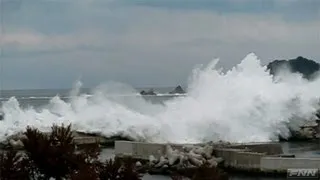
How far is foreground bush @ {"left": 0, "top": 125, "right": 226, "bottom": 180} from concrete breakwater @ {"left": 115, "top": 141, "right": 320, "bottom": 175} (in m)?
15.2

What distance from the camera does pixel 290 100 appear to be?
59469 millimetres

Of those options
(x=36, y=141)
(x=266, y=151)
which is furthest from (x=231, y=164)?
(x=36, y=141)

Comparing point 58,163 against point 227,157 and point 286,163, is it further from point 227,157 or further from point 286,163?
point 227,157

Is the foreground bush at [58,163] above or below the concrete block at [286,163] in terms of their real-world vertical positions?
below

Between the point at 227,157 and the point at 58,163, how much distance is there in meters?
20.8

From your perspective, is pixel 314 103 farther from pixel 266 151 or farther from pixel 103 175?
pixel 103 175

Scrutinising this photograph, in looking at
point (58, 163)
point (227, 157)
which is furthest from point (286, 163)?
point (58, 163)

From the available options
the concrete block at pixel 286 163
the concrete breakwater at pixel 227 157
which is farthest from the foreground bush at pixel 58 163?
the concrete block at pixel 286 163

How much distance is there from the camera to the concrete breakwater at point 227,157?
31484 mm

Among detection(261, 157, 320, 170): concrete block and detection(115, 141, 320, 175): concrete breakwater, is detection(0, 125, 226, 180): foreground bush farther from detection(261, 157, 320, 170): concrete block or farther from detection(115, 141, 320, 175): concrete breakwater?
detection(261, 157, 320, 170): concrete block

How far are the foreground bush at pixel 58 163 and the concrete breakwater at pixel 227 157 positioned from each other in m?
15.2

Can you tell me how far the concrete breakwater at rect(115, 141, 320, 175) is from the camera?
31.5 metres

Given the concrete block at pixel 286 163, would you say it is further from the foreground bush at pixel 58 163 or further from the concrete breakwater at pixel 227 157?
the foreground bush at pixel 58 163

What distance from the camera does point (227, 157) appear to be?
35000mm
